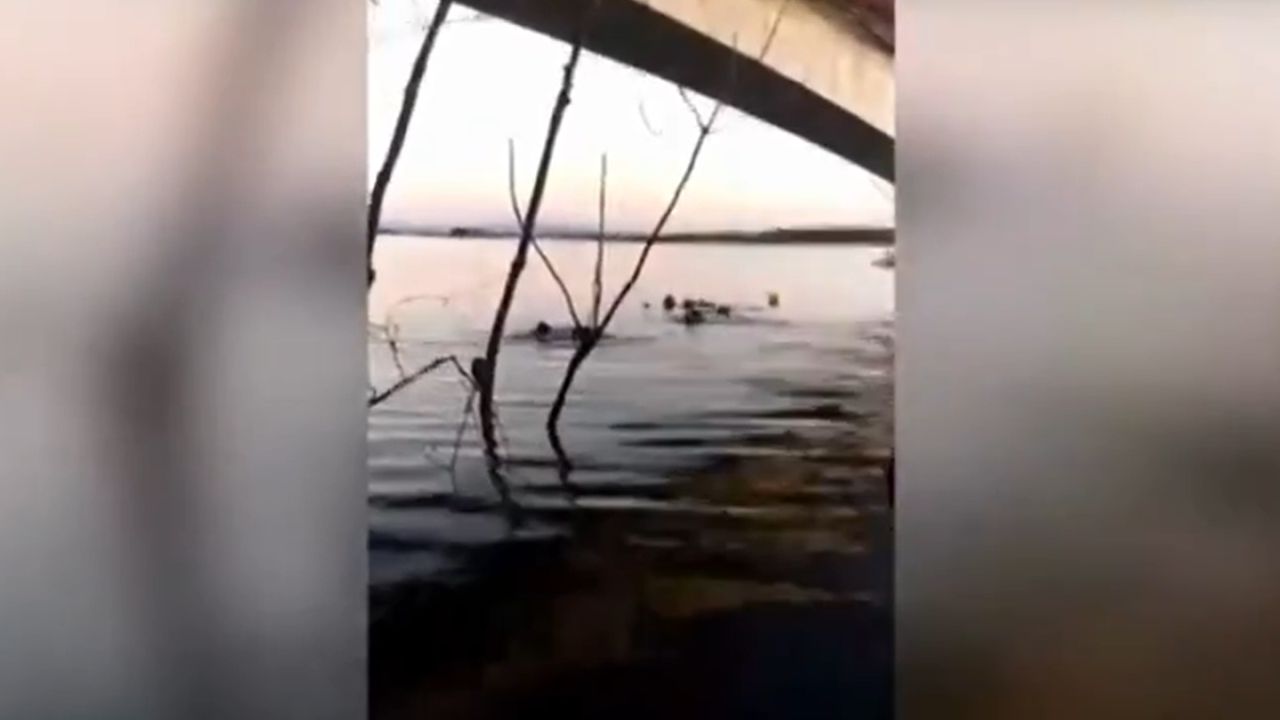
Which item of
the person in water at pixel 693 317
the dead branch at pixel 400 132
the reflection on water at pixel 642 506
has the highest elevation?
the dead branch at pixel 400 132

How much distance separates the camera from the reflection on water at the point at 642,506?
112 centimetres

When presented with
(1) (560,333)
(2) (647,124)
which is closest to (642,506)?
(1) (560,333)

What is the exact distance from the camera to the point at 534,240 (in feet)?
3.68

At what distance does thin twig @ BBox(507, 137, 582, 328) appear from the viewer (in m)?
1.12

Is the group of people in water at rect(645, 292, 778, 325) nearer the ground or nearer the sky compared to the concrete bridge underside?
nearer the ground

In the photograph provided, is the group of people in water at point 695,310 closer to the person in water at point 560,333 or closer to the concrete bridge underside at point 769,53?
the person in water at point 560,333

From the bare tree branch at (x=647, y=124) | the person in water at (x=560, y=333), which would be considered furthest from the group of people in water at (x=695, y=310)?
the bare tree branch at (x=647, y=124)

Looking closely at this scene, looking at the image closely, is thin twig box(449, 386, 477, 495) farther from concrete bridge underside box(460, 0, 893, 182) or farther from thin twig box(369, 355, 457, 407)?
concrete bridge underside box(460, 0, 893, 182)

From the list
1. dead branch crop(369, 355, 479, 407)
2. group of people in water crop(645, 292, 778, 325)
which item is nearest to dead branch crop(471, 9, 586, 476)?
dead branch crop(369, 355, 479, 407)

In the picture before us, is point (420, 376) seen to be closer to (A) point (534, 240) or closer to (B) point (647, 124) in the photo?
(A) point (534, 240)
